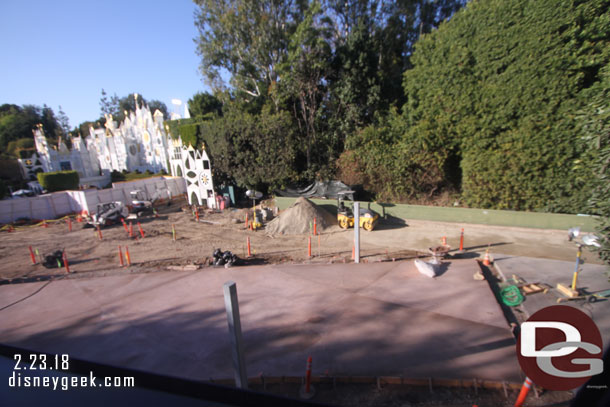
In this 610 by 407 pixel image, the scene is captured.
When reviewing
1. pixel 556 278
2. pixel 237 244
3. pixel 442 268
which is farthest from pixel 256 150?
pixel 556 278

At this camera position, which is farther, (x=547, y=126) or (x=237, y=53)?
(x=237, y=53)

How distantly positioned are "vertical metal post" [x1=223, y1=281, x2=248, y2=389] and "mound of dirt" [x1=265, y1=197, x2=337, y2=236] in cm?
1045

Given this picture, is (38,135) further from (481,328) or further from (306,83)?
(481,328)

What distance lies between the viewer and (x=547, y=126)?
1259cm

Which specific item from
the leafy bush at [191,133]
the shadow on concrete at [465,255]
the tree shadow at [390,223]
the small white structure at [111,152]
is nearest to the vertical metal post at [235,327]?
the shadow on concrete at [465,255]

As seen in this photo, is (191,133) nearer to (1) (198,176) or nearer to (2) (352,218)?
(1) (198,176)

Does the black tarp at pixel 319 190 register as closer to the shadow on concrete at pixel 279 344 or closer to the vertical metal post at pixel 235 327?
the shadow on concrete at pixel 279 344

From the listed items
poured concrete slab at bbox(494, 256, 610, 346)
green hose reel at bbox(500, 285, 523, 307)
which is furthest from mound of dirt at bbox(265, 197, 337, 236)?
green hose reel at bbox(500, 285, 523, 307)

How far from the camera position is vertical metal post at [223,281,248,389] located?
166 inches

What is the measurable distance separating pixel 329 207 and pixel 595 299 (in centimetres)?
1269

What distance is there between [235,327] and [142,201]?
1937 cm

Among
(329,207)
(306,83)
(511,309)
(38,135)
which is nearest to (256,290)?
(511,309)

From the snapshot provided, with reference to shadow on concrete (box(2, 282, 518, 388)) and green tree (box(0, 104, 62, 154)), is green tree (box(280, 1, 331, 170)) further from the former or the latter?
green tree (box(0, 104, 62, 154))

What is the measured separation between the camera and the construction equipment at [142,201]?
20.0m
